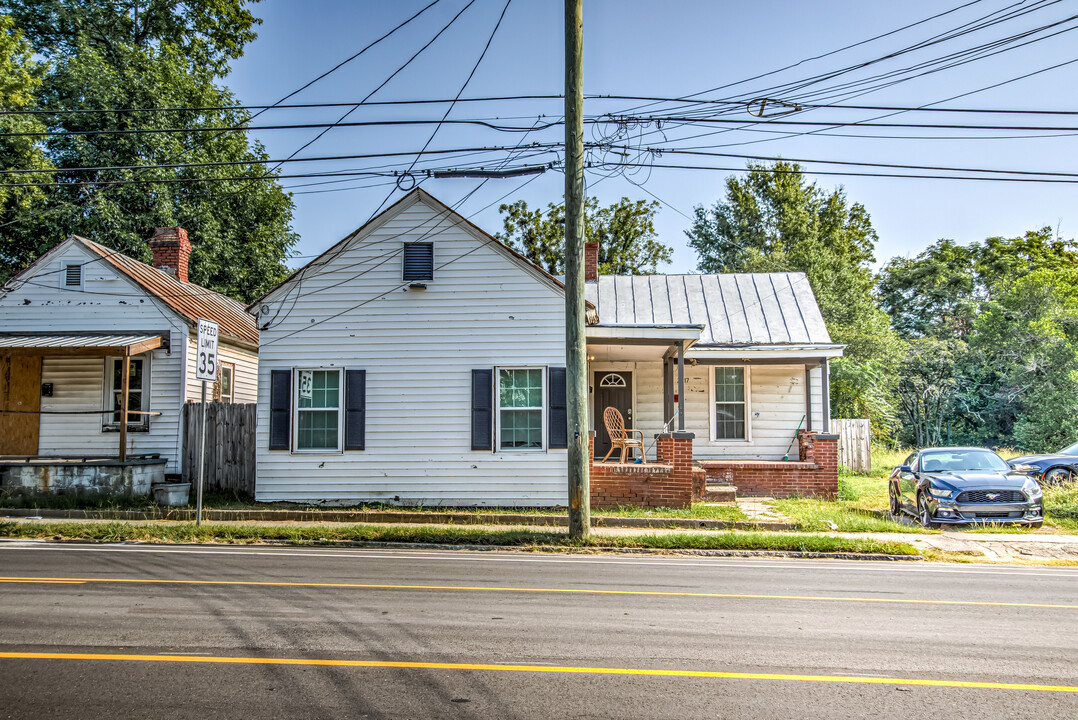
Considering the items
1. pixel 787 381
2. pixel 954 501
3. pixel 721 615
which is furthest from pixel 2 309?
pixel 954 501

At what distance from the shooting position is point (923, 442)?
32.2m

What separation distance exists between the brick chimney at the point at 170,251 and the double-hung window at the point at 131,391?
13.1 ft

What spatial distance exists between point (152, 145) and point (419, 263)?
1745cm

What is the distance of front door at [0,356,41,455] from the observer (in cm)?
1688

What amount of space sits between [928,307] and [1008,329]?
1833 centimetres

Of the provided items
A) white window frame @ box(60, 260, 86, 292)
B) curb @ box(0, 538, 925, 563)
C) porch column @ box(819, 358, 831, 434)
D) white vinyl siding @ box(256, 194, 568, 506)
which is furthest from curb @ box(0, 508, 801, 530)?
porch column @ box(819, 358, 831, 434)

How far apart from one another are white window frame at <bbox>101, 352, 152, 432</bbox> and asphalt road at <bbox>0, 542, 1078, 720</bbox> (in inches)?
287

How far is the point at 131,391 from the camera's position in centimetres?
1692

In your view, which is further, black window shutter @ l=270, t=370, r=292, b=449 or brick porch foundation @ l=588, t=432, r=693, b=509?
black window shutter @ l=270, t=370, r=292, b=449

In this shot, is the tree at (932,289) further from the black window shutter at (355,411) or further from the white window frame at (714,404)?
the black window shutter at (355,411)

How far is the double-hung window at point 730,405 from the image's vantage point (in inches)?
749

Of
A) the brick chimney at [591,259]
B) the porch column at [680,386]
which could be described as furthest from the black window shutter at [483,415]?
the brick chimney at [591,259]

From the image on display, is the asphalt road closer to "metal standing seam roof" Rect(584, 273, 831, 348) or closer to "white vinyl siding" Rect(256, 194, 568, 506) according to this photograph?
"white vinyl siding" Rect(256, 194, 568, 506)

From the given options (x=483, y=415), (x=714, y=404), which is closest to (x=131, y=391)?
(x=483, y=415)
